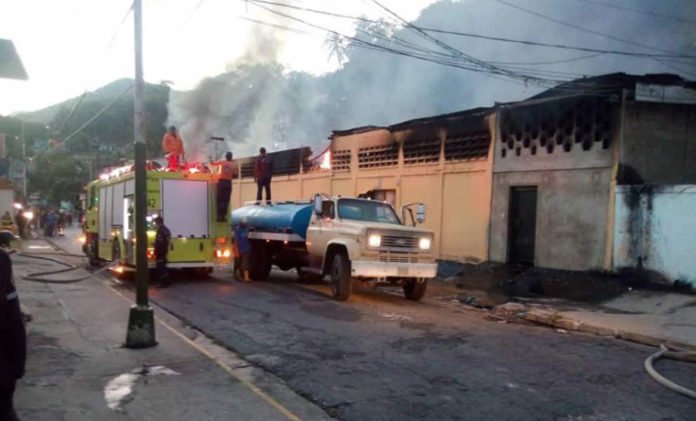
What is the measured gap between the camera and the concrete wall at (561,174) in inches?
545

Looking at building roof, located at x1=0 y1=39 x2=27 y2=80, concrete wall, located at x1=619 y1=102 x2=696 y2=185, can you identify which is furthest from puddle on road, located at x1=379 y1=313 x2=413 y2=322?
building roof, located at x1=0 y1=39 x2=27 y2=80

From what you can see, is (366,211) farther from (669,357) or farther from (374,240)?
(669,357)

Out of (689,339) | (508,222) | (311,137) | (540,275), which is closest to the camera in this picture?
(689,339)

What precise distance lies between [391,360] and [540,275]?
27.5ft

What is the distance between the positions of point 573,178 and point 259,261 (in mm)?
8175

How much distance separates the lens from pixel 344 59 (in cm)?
4403

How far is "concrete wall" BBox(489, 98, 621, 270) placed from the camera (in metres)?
13.8

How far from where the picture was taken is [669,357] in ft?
26.0

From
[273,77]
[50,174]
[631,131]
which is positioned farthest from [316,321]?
[50,174]

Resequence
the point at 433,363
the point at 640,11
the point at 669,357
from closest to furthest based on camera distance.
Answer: the point at 433,363
the point at 669,357
the point at 640,11

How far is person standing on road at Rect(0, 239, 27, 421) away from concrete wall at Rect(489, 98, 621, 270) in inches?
494

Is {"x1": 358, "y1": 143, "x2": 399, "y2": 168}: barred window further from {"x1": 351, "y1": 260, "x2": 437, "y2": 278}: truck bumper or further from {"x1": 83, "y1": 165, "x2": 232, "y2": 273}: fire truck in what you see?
{"x1": 351, "y1": 260, "x2": 437, "y2": 278}: truck bumper

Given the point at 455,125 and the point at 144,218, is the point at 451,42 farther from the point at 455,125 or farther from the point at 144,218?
the point at 144,218

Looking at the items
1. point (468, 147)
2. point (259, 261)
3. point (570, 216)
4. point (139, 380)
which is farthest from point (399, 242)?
point (139, 380)
